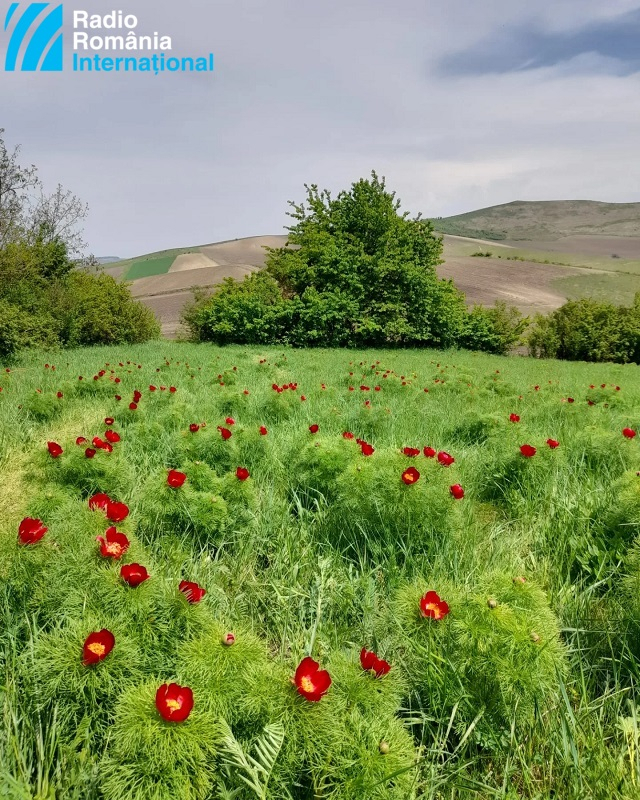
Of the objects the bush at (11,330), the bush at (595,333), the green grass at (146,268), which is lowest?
the bush at (595,333)

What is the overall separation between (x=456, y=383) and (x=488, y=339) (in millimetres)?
20010

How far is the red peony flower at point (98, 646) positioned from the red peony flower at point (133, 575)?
0.19 metres

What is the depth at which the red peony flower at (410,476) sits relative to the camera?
2.25 metres

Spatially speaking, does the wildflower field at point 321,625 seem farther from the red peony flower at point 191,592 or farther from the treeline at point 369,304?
the treeline at point 369,304

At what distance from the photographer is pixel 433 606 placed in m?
1.57

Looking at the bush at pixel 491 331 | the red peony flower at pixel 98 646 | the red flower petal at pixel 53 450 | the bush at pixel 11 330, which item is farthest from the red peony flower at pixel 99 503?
the bush at pixel 491 331

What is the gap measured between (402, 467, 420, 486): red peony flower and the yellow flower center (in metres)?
1.21

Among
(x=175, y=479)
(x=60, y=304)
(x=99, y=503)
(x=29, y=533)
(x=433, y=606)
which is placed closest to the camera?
(x=433, y=606)

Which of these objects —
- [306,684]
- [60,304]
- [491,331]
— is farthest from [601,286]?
[306,684]

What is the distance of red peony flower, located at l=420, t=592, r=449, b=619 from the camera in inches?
60.6

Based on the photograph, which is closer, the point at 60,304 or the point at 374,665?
the point at 374,665

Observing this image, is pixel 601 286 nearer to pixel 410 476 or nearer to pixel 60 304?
pixel 60 304

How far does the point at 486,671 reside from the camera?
4.91ft

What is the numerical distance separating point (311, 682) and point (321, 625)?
76cm
